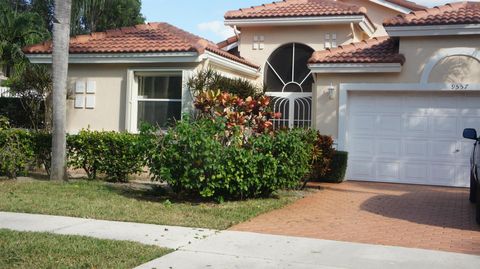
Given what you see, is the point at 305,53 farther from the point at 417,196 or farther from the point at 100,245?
the point at 100,245

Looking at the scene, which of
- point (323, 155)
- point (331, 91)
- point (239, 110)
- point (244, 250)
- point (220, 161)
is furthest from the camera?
point (331, 91)

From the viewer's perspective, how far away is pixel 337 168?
535 inches

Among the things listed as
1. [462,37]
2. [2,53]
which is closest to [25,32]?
[2,53]

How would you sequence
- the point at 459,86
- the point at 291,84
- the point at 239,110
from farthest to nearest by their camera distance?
the point at 291,84 < the point at 459,86 < the point at 239,110

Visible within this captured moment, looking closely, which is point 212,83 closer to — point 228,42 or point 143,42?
point 143,42

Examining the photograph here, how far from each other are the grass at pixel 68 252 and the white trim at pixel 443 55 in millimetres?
9354

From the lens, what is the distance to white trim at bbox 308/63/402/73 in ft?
44.6

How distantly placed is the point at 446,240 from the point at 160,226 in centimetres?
397

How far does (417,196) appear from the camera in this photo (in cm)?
1175

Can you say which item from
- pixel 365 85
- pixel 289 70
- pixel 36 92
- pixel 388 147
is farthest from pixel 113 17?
pixel 388 147

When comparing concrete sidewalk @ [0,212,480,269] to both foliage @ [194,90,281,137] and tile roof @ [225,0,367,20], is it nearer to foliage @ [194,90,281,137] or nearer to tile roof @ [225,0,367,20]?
foliage @ [194,90,281,137]

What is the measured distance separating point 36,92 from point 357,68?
840cm

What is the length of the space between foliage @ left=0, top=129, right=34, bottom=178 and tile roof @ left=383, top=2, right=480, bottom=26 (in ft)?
29.7

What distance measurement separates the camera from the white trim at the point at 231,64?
→ 14.2 metres
